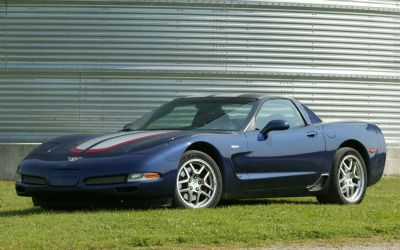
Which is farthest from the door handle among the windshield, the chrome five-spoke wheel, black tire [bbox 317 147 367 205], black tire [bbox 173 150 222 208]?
black tire [bbox 173 150 222 208]

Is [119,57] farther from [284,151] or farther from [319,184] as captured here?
[284,151]

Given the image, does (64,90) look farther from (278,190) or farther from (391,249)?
(391,249)

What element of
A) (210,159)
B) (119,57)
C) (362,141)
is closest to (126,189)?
(210,159)

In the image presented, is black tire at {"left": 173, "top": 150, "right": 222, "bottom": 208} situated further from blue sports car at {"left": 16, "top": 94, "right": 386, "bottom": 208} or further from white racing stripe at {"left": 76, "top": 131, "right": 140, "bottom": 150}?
white racing stripe at {"left": 76, "top": 131, "right": 140, "bottom": 150}

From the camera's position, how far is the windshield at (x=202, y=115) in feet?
35.7

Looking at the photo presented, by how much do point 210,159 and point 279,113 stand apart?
56.2 inches

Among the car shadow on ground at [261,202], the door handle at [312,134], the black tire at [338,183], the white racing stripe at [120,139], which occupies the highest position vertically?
the white racing stripe at [120,139]

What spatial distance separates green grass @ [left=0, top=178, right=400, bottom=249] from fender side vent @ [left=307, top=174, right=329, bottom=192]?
28.4 inches

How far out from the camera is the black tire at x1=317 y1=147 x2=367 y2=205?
11523mm

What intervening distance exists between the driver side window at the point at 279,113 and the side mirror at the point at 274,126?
0.12 meters

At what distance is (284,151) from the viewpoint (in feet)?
36.0

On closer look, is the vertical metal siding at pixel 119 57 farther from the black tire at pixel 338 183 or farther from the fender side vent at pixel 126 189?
the fender side vent at pixel 126 189

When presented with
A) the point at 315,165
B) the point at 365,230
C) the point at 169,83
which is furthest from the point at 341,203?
the point at 169,83

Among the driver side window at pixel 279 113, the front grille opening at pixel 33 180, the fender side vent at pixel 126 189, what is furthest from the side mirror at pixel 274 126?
the front grille opening at pixel 33 180
